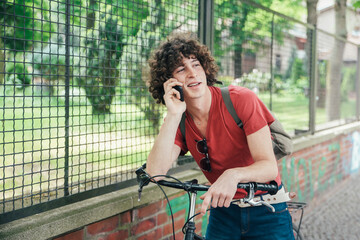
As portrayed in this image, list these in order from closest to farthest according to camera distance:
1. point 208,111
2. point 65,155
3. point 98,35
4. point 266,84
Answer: point 208,111, point 65,155, point 98,35, point 266,84

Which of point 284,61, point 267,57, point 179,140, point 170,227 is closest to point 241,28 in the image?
point 267,57

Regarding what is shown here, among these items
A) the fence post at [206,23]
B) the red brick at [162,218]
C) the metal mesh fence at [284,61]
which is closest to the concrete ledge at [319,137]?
the metal mesh fence at [284,61]

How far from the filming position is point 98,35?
10.1 feet

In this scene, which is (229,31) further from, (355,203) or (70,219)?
(355,203)

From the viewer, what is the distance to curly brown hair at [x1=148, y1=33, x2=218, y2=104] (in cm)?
250

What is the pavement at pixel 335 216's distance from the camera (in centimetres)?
533

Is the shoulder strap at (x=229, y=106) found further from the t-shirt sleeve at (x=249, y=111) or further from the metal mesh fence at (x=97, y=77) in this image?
the metal mesh fence at (x=97, y=77)

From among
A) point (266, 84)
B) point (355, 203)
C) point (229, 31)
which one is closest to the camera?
point (229, 31)

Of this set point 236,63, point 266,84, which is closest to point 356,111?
point 266,84

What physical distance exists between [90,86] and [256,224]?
152 cm

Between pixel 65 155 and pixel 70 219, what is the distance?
18.0 inches

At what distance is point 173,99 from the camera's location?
2371 millimetres

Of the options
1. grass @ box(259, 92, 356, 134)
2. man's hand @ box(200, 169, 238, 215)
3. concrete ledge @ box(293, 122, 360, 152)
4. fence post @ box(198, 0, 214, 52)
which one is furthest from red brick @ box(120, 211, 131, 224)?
grass @ box(259, 92, 356, 134)

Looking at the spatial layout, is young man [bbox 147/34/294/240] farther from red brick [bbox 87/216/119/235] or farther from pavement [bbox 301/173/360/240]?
pavement [bbox 301/173/360/240]
